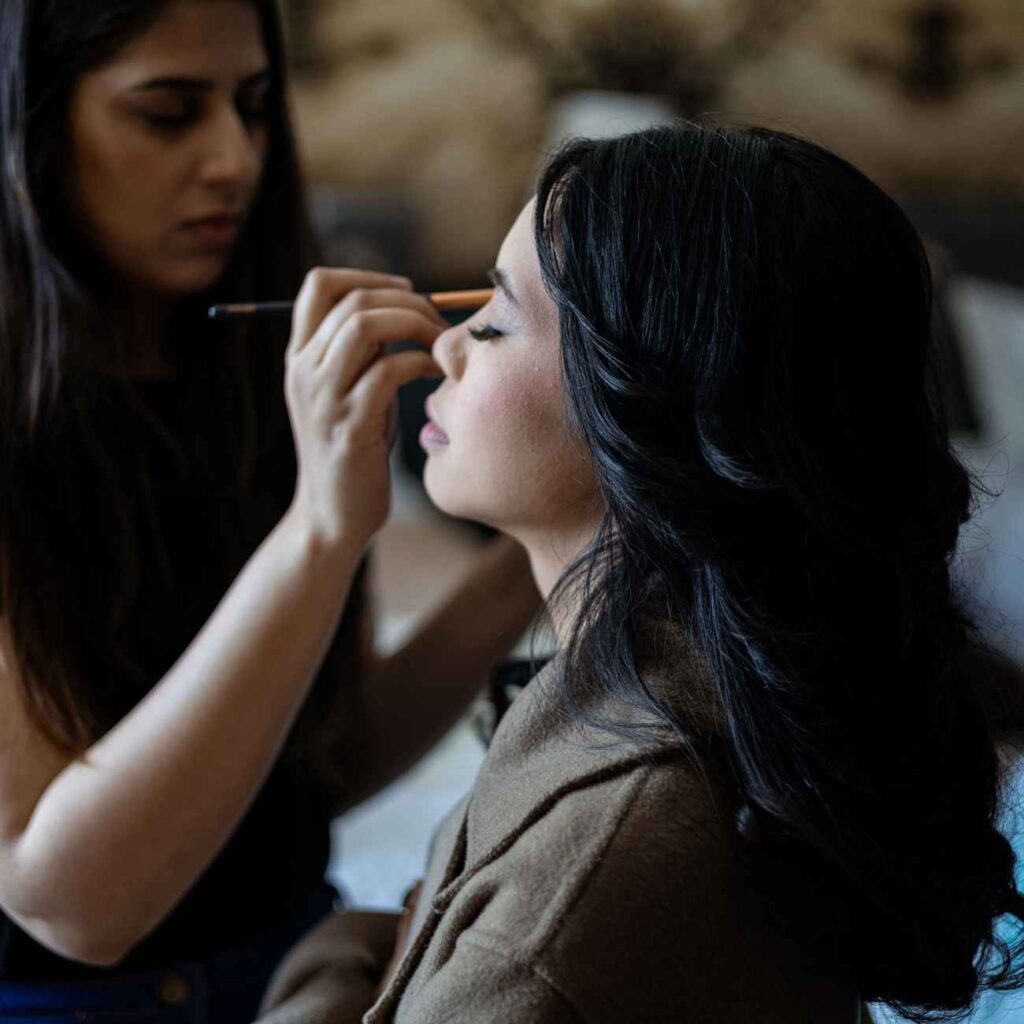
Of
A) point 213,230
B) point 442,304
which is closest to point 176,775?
point 442,304

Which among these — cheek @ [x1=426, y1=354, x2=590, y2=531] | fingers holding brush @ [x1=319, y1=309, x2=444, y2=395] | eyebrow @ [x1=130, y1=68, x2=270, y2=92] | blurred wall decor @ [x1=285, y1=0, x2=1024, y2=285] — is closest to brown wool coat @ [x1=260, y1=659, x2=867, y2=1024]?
cheek @ [x1=426, y1=354, x2=590, y2=531]

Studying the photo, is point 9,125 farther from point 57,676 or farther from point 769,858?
point 769,858

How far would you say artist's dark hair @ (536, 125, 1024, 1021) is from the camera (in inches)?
23.3

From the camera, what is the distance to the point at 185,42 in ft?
2.95

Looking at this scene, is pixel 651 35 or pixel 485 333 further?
pixel 651 35

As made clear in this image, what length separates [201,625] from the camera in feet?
3.21

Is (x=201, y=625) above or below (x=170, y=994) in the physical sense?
above

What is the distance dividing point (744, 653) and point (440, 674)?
54cm

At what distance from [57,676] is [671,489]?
459 mm

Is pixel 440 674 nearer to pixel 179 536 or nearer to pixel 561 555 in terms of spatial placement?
pixel 179 536

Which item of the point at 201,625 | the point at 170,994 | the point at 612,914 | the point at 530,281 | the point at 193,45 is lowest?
the point at 170,994

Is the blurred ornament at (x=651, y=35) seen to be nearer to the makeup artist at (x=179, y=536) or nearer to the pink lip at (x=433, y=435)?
the makeup artist at (x=179, y=536)

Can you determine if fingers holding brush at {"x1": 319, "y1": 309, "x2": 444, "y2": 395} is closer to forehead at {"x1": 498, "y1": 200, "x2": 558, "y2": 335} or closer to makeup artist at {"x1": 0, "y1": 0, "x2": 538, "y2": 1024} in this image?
makeup artist at {"x1": 0, "y1": 0, "x2": 538, "y2": 1024}

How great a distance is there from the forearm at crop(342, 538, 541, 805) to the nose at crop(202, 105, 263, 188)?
0.38 metres
